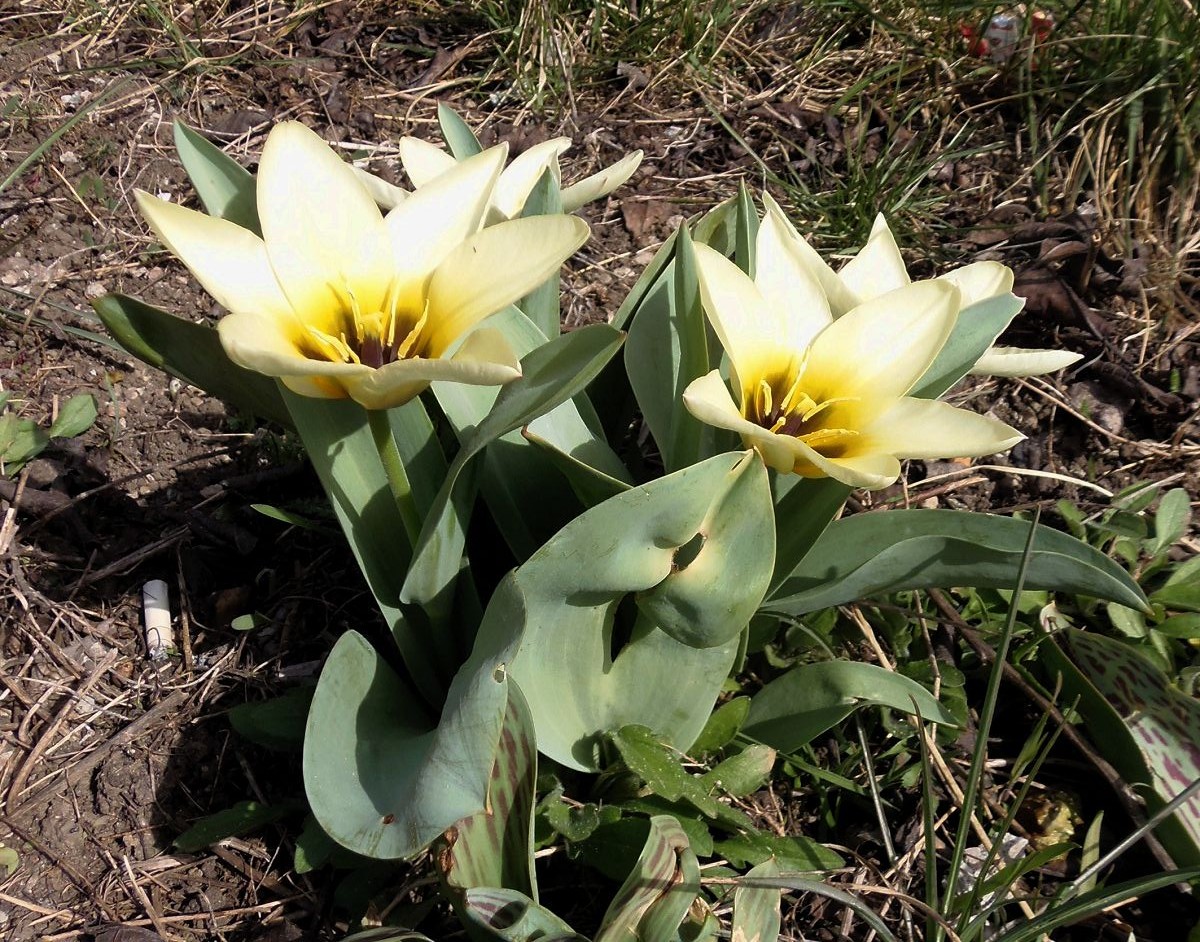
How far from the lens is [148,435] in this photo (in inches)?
76.0

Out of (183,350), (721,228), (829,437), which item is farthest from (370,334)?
(721,228)

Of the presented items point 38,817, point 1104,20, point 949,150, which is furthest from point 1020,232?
point 38,817

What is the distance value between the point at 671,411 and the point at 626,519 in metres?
0.35

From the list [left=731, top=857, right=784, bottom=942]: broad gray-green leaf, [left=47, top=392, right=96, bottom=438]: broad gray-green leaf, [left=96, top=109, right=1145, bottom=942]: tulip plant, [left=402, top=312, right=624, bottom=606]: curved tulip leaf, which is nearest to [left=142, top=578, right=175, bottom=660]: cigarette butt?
[left=47, top=392, right=96, bottom=438]: broad gray-green leaf

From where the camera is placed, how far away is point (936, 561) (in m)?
1.26

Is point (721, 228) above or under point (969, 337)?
above

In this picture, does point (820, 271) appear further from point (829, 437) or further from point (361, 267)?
point (361, 267)

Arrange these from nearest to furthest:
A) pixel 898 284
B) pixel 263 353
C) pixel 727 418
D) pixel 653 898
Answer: pixel 263 353, pixel 727 418, pixel 653 898, pixel 898 284

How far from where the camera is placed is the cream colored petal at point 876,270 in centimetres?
128

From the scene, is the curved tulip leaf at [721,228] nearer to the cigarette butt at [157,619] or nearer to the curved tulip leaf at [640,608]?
the curved tulip leaf at [640,608]

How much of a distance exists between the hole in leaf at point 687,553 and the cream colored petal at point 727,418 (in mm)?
117

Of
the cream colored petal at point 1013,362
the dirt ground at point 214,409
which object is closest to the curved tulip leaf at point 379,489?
the dirt ground at point 214,409

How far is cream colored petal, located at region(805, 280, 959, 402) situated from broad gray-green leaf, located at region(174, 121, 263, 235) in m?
0.65

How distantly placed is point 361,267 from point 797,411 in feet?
1.63
